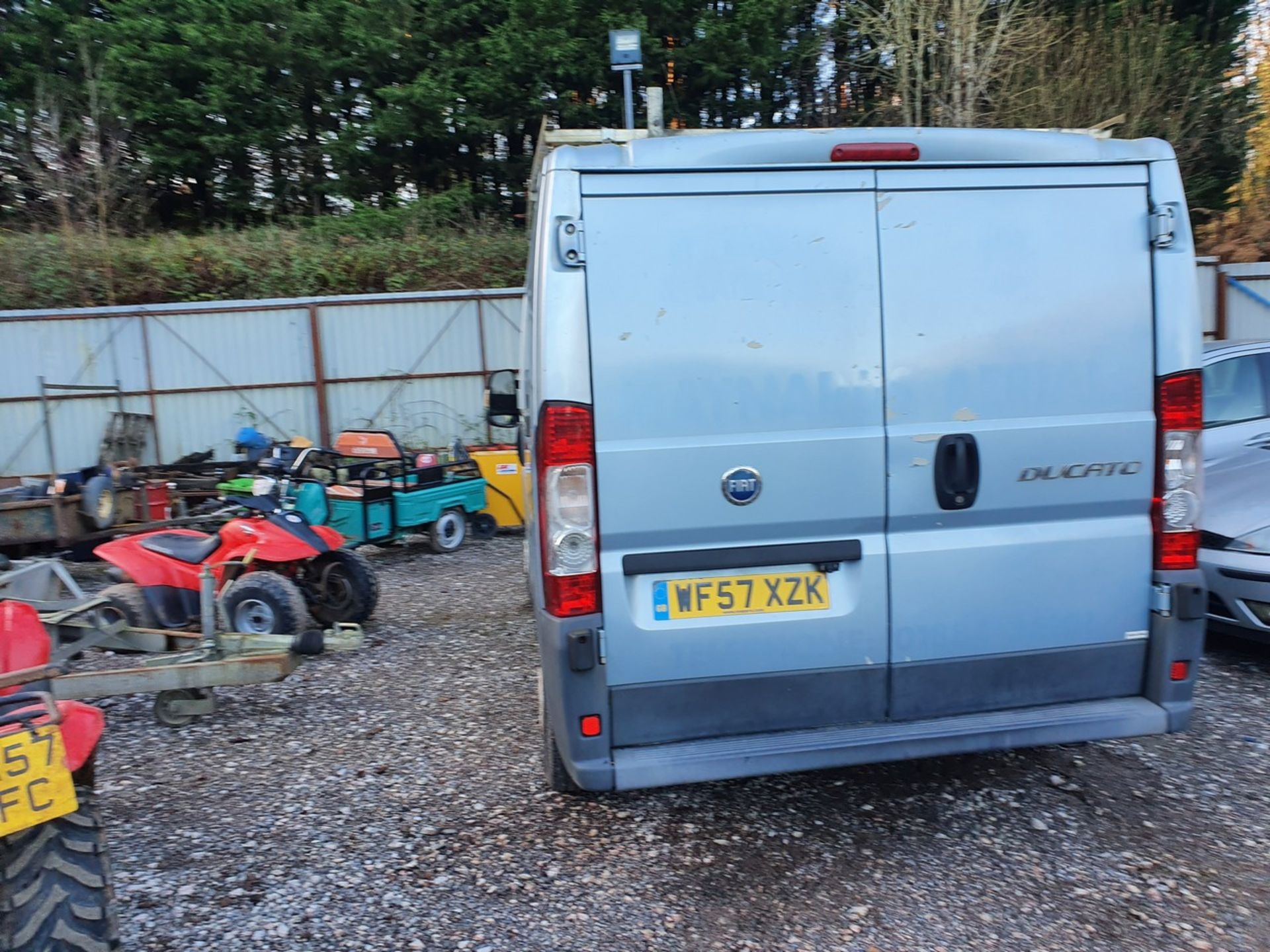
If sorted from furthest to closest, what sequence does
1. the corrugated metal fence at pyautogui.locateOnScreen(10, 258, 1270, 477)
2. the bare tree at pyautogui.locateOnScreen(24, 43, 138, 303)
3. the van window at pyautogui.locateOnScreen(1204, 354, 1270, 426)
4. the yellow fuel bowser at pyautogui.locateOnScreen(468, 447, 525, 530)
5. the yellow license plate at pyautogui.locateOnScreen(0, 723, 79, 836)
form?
the bare tree at pyautogui.locateOnScreen(24, 43, 138, 303)
the corrugated metal fence at pyautogui.locateOnScreen(10, 258, 1270, 477)
the yellow fuel bowser at pyautogui.locateOnScreen(468, 447, 525, 530)
the van window at pyautogui.locateOnScreen(1204, 354, 1270, 426)
the yellow license plate at pyautogui.locateOnScreen(0, 723, 79, 836)

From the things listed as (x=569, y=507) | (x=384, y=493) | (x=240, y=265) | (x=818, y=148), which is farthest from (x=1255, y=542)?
(x=240, y=265)

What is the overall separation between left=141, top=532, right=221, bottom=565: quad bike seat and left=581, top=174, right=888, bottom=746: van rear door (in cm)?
391

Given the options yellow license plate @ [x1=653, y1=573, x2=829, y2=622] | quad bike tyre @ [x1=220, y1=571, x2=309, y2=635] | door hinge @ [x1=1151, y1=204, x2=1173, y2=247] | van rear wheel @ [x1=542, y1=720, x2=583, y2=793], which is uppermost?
door hinge @ [x1=1151, y1=204, x2=1173, y2=247]

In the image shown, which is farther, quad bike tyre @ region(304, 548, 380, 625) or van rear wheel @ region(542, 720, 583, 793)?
quad bike tyre @ region(304, 548, 380, 625)

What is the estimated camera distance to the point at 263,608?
5.54 meters

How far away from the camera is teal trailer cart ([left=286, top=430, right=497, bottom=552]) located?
8781 mm

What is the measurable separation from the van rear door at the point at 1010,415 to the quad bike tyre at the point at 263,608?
12.6ft

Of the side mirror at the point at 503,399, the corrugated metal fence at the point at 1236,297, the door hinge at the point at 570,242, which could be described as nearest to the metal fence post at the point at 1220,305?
the corrugated metal fence at the point at 1236,297

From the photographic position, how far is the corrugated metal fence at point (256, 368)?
43.5 feet

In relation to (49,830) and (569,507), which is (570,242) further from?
(49,830)

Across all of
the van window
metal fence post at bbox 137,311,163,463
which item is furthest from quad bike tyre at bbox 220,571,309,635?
metal fence post at bbox 137,311,163,463

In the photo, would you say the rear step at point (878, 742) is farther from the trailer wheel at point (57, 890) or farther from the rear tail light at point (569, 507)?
the trailer wheel at point (57, 890)

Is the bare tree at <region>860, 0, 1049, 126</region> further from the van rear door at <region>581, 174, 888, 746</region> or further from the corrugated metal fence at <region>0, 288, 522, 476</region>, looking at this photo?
the van rear door at <region>581, 174, 888, 746</region>

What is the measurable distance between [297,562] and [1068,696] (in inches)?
203
